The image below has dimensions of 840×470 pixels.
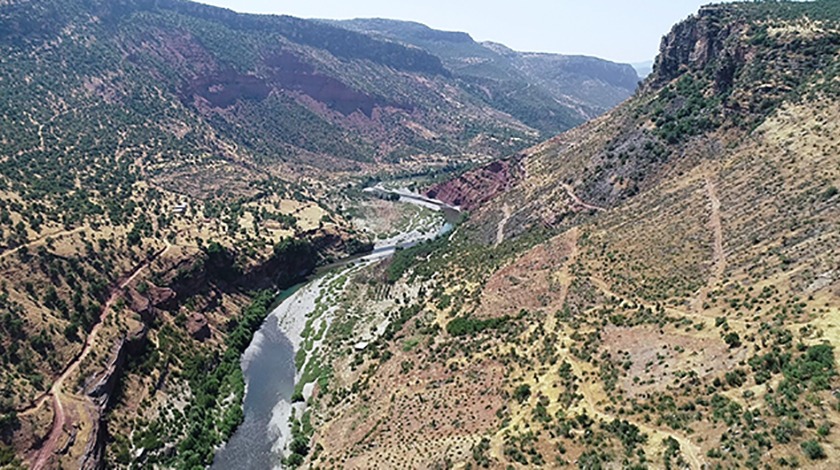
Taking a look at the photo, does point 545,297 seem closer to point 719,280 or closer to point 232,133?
point 719,280

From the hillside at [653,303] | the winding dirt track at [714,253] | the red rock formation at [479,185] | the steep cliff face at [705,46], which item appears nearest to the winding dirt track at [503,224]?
the hillside at [653,303]

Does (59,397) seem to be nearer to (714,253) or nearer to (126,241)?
(126,241)

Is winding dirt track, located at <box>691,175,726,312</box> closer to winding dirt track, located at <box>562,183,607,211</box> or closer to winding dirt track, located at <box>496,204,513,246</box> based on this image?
winding dirt track, located at <box>562,183,607,211</box>

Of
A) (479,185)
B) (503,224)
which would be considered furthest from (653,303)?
(479,185)

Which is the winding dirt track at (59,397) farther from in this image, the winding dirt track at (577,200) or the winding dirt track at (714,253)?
the winding dirt track at (577,200)

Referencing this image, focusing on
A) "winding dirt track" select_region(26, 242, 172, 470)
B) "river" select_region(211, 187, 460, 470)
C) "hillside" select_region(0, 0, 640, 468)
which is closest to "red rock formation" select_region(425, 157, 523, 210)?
"hillside" select_region(0, 0, 640, 468)
